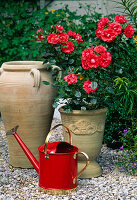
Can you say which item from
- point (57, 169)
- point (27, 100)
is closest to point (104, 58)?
point (27, 100)

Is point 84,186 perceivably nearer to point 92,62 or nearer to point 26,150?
point 26,150

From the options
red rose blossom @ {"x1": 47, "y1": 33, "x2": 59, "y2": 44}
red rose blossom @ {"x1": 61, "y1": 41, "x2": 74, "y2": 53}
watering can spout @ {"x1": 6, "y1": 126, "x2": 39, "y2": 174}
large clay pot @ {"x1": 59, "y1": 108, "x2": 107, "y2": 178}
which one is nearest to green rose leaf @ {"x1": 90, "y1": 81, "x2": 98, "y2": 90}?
large clay pot @ {"x1": 59, "y1": 108, "x2": 107, "y2": 178}

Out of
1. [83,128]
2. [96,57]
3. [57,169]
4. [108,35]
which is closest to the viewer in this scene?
[57,169]

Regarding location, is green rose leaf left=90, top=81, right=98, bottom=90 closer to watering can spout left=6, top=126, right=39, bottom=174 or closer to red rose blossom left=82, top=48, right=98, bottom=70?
red rose blossom left=82, top=48, right=98, bottom=70

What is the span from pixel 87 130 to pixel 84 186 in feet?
1.57

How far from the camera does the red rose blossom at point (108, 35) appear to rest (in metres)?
2.93

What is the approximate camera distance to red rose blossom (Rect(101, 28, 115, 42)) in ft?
9.60

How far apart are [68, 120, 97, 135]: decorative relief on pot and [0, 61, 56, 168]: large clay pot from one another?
1.21 feet

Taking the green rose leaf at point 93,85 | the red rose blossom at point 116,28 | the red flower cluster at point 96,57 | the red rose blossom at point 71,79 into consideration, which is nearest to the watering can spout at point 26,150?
the red rose blossom at point 71,79

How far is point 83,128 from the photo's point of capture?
304 cm

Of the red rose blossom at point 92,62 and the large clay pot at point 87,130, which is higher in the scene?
the red rose blossom at point 92,62

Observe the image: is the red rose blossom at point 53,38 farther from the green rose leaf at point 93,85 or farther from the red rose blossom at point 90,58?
A: the green rose leaf at point 93,85

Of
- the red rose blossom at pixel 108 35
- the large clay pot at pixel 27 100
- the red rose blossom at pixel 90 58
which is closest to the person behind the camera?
the red rose blossom at pixel 90 58

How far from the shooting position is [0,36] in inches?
236
